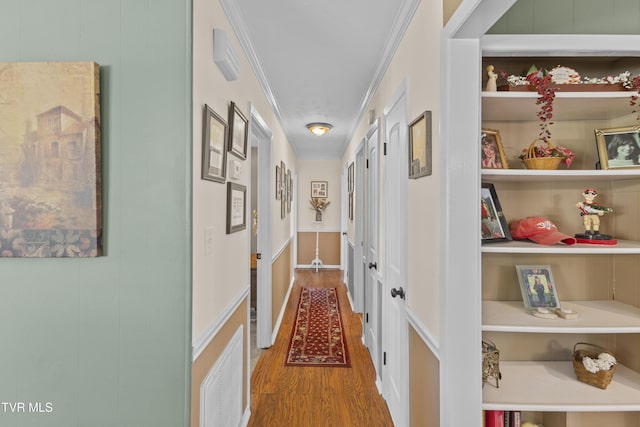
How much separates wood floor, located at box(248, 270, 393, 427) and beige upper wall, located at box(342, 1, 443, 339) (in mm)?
1071

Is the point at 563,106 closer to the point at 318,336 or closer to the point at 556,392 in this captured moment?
the point at 556,392

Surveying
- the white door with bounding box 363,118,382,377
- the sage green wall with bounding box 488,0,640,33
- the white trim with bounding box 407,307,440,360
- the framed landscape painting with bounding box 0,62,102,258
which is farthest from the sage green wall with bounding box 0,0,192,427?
the white door with bounding box 363,118,382,377

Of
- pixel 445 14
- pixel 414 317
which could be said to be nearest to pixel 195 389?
pixel 414 317

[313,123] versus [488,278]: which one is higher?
[313,123]

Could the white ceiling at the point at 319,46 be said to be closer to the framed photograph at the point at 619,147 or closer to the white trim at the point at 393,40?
the white trim at the point at 393,40

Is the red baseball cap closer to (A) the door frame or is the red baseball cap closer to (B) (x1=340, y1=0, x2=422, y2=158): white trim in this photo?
(B) (x1=340, y1=0, x2=422, y2=158): white trim

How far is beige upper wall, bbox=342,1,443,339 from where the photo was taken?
1393 millimetres

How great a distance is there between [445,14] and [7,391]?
7.40ft

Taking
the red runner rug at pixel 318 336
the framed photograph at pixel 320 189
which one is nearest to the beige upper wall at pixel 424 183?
the red runner rug at pixel 318 336

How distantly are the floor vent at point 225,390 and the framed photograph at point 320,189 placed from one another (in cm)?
543

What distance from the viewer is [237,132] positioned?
1.93 metres

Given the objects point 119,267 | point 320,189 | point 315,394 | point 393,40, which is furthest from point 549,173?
point 320,189

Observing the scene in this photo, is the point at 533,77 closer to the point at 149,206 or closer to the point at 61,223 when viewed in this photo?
the point at 149,206

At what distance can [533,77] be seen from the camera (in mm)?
1319
